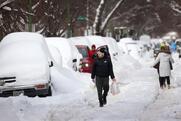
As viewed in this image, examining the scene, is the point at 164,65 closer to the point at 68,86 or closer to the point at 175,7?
the point at 68,86

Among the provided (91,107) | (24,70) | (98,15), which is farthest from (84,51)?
(98,15)

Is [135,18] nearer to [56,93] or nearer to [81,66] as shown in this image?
[81,66]

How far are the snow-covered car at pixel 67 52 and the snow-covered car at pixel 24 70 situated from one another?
562 centimetres

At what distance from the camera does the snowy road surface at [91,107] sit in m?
11.8

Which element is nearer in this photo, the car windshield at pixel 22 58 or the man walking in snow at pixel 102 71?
the man walking in snow at pixel 102 71

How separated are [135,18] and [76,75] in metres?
60.7

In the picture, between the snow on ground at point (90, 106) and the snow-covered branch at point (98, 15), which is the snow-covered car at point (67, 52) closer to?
the snow on ground at point (90, 106)

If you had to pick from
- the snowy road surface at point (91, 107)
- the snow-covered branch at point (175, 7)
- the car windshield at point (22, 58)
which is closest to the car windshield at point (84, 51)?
the snowy road surface at point (91, 107)

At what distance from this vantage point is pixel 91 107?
1398 cm

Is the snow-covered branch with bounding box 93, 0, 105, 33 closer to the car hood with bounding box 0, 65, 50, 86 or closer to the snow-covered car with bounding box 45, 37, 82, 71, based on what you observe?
the snow-covered car with bounding box 45, 37, 82, 71

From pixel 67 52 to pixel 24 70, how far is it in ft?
25.7

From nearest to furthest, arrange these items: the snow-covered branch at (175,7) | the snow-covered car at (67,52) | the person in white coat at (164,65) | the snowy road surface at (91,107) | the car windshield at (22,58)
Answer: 1. the snowy road surface at (91,107)
2. the car windshield at (22,58)
3. the person in white coat at (164,65)
4. the snow-covered car at (67,52)
5. the snow-covered branch at (175,7)

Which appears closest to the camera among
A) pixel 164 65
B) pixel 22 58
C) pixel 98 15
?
pixel 22 58

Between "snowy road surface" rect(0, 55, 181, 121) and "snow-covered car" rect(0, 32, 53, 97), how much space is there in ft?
1.51
